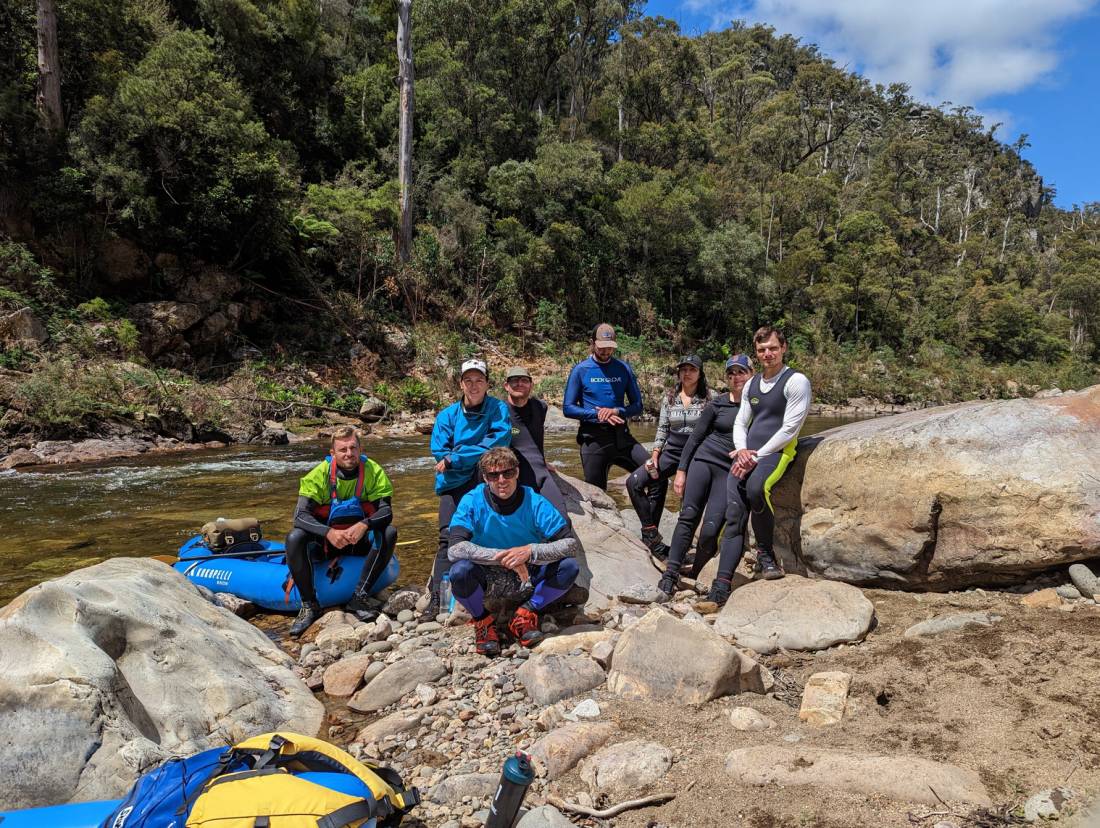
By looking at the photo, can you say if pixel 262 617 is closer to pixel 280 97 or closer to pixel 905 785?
pixel 905 785

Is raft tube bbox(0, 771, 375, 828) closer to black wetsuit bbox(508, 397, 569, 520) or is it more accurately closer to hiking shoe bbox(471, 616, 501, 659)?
hiking shoe bbox(471, 616, 501, 659)

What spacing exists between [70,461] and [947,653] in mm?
13924

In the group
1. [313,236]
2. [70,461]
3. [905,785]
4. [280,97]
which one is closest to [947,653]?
[905,785]

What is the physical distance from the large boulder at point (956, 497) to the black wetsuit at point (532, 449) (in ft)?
6.61

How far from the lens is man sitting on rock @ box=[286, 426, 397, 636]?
4.85 metres

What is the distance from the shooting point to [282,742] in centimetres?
227

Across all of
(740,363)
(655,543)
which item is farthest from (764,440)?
(655,543)

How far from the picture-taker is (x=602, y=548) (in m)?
5.29

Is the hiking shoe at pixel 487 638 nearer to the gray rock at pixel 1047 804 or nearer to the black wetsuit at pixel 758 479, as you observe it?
the black wetsuit at pixel 758 479

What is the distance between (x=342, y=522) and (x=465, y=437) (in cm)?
121

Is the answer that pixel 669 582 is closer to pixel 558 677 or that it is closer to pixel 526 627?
pixel 526 627

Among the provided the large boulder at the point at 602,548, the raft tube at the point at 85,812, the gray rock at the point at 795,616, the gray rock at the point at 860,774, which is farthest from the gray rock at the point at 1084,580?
the raft tube at the point at 85,812

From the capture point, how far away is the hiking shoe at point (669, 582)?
487 centimetres

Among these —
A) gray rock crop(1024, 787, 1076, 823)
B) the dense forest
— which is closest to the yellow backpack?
gray rock crop(1024, 787, 1076, 823)
